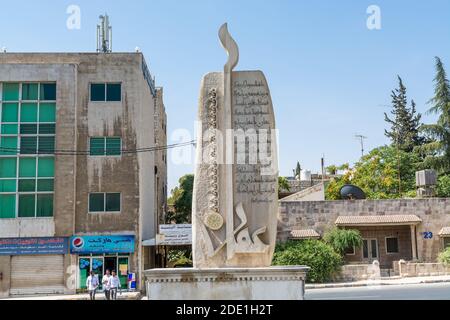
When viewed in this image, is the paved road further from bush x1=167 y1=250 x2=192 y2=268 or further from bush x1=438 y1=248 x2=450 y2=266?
bush x1=167 y1=250 x2=192 y2=268

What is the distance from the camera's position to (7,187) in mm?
26438

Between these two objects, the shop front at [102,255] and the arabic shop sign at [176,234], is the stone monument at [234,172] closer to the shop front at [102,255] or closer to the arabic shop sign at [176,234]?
the shop front at [102,255]

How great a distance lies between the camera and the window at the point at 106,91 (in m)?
27.0

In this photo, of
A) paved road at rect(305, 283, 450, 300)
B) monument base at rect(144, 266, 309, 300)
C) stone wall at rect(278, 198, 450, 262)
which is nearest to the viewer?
monument base at rect(144, 266, 309, 300)

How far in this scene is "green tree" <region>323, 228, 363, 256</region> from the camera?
95.1 feet

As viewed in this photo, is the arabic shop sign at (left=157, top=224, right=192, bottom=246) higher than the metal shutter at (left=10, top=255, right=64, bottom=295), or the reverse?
the arabic shop sign at (left=157, top=224, right=192, bottom=246)

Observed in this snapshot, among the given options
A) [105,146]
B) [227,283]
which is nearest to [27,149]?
[105,146]

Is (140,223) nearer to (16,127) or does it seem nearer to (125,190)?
(125,190)

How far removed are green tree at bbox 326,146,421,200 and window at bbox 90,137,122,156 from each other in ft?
73.4

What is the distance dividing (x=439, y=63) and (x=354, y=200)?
1990cm

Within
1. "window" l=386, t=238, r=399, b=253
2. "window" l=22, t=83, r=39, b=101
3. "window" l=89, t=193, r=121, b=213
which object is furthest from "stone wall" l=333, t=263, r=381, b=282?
"window" l=22, t=83, r=39, b=101

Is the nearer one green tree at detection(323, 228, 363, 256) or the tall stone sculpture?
the tall stone sculpture

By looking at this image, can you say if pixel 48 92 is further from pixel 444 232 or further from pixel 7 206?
pixel 444 232
